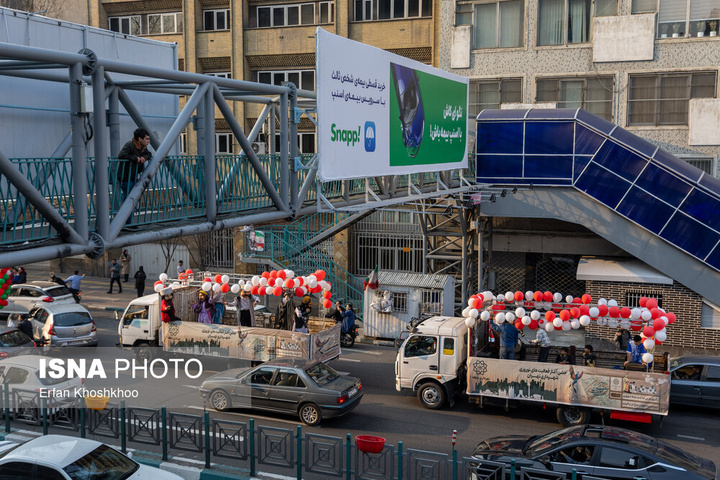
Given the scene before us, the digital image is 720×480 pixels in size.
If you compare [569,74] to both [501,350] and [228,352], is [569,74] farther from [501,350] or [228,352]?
[228,352]

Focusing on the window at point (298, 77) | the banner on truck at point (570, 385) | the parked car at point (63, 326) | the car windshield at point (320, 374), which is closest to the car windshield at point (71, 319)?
the parked car at point (63, 326)

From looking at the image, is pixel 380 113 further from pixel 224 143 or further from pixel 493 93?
pixel 224 143

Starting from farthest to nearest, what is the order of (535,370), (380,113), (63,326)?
(63,326)
(380,113)
(535,370)

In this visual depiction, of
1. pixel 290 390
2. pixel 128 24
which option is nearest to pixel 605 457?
pixel 290 390

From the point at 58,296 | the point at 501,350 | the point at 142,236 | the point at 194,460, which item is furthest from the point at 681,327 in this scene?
the point at 58,296

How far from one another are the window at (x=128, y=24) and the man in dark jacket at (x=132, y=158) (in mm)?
32043

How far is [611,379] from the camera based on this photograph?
15.8m


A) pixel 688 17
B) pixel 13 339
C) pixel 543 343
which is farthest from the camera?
pixel 688 17

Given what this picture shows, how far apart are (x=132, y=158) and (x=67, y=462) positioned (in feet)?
15.2

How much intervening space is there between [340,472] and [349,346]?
11982 millimetres

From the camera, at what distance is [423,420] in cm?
1675

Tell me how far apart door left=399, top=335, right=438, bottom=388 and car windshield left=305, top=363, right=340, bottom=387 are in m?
1.83

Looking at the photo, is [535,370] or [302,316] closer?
[535,370]

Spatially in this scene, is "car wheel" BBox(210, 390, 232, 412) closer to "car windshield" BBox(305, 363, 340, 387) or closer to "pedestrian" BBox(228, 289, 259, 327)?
"car windshield" BBox(305, 363, 340, 387)
